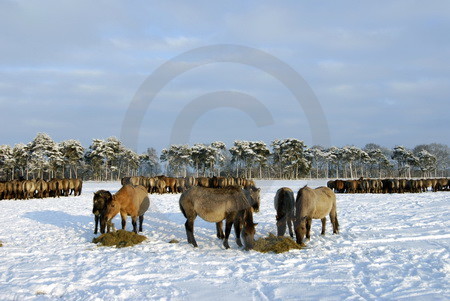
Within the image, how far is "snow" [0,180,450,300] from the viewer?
536 cm

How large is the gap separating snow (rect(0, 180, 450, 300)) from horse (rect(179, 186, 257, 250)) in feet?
1.90

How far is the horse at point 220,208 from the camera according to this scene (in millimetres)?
8953

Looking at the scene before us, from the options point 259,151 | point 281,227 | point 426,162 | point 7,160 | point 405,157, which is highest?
point 259,151

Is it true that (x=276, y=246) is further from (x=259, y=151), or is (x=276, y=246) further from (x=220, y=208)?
(x=259, y=151)

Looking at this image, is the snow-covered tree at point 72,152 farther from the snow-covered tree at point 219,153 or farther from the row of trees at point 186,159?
the snow-covered tree at point 219,153

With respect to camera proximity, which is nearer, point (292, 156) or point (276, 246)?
point (276, 246)

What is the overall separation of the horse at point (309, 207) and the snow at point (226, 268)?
524mm

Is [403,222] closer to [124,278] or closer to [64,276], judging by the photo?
[124,278]

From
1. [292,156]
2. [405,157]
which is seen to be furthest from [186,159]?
[405,157]

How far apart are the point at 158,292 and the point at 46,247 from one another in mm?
5187

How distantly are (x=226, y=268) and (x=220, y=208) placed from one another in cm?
244

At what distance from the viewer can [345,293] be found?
206 inches

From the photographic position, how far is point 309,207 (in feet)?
30.3

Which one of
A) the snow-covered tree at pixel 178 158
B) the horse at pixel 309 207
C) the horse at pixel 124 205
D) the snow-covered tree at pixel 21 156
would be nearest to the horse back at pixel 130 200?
the horse at pixel 124 205
